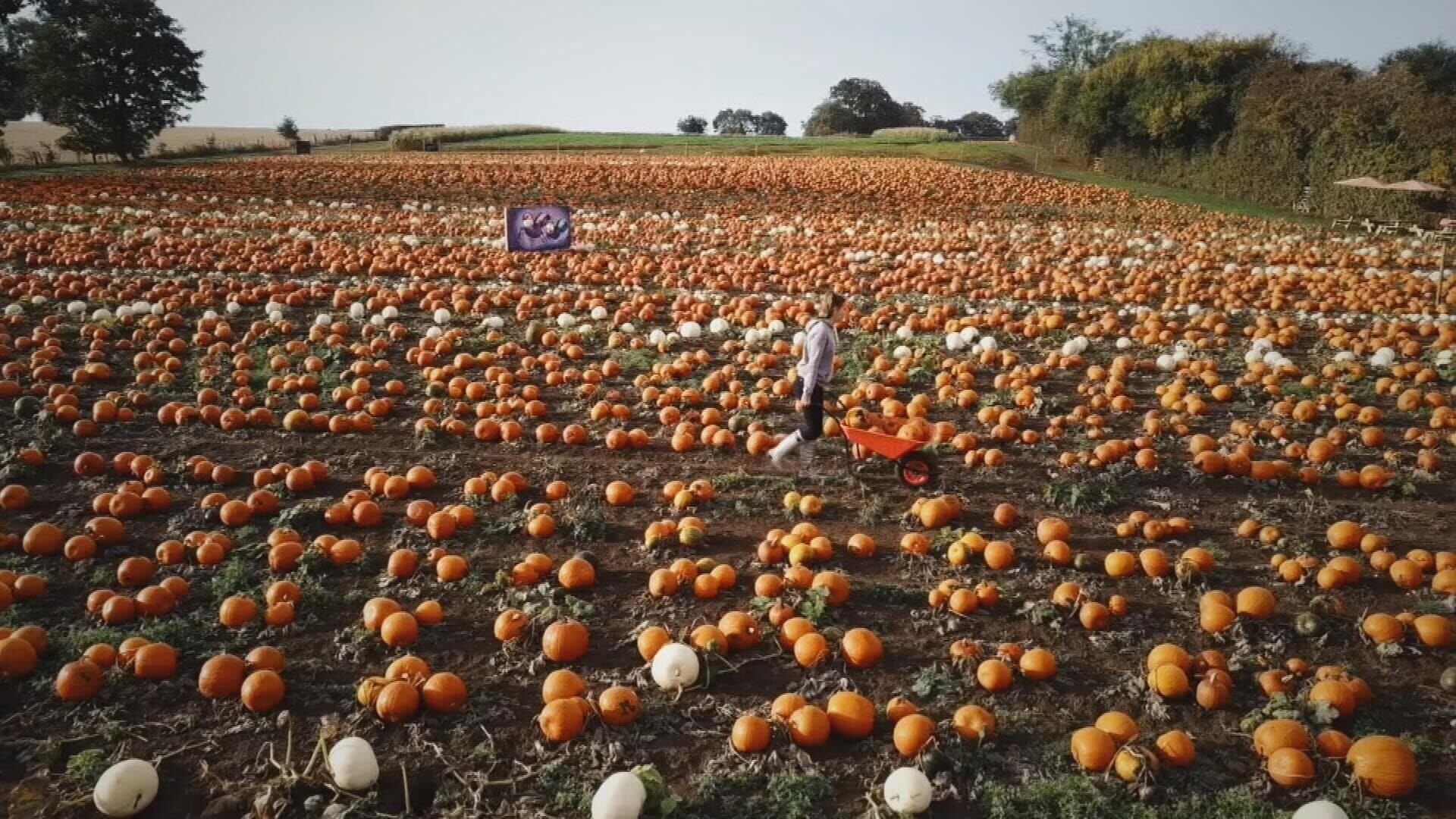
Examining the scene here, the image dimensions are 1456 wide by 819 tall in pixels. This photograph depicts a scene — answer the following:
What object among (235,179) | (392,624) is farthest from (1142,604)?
(235,179)

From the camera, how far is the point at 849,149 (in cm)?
5434

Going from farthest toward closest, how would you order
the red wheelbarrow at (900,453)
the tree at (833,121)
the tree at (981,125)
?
the tree at (981,125) < the tree at (833,121) < the red wheelbarrow at (900,453)

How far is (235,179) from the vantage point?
30641 millimetres

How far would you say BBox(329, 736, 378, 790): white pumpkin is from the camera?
3.61m

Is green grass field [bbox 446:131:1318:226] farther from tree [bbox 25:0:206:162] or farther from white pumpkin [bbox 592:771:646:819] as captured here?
white pumpkin [bbox 592:771:646:819]

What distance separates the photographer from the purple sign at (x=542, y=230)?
15.3m

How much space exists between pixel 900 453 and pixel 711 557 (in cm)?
179

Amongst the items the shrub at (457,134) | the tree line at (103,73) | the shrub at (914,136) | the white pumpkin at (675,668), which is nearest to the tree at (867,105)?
the shrub at (914,136)

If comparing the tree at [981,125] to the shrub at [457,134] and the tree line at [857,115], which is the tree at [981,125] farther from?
the shrub at [457,134]

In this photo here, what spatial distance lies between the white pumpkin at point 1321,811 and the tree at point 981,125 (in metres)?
145

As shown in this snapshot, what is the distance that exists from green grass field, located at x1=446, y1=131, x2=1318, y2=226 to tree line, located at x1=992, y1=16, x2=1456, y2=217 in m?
1.29

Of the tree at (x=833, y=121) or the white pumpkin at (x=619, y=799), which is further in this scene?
the tree at (x=833, y=121)

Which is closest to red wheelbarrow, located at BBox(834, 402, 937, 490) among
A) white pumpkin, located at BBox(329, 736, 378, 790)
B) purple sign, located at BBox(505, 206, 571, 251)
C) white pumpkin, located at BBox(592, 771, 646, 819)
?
white pumpkin, located at BBox(592, 771, 646, 819)

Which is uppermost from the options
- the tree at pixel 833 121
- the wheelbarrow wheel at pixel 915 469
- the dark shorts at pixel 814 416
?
the tree at pixel 833 121
